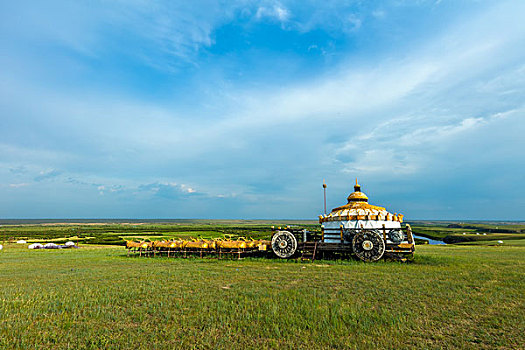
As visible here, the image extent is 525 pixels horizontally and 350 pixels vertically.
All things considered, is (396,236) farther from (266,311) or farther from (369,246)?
(266,311)

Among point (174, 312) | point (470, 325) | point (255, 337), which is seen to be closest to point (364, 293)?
point (470, 325)

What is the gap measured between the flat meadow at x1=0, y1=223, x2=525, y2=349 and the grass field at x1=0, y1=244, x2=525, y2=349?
35mm

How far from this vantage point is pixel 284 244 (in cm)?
2494

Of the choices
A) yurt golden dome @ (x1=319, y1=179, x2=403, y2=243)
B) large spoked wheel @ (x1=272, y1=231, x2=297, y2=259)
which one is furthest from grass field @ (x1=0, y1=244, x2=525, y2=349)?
yurt golden dome @ (x1=319, y1=179, x2=403, y2=243)

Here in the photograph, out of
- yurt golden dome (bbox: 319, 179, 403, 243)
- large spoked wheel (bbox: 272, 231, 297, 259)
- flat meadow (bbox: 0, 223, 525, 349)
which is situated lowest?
flat meadow (bbox: 0, 223, 525, 349)

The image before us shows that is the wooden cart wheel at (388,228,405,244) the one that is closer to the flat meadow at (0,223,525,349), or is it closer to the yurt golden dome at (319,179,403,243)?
the yurt golden dome at (319,179,403,243)

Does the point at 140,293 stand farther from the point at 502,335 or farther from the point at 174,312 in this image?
the point at 502,335

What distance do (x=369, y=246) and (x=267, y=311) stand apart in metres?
15.5

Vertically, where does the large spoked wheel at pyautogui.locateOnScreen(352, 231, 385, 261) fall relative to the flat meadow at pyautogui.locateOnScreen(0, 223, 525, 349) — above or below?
above

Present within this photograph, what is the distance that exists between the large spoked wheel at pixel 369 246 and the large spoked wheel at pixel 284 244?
17.1 ft

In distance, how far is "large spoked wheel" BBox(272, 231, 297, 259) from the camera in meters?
24.8

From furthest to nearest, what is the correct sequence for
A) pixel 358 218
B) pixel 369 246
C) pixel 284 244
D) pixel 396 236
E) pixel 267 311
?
pixel 358 218 < pixel 396 236 < pixel 284 244 < pixel 369 246 < pixel 267 311

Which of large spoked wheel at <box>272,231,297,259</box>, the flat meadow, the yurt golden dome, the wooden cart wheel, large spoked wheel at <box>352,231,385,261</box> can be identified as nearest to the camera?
the flat meadow

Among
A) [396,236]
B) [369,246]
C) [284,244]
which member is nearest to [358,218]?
[396,236]
